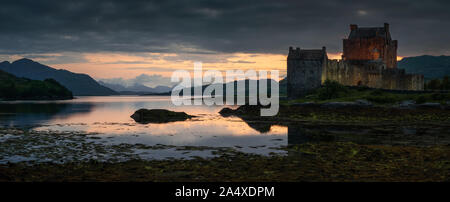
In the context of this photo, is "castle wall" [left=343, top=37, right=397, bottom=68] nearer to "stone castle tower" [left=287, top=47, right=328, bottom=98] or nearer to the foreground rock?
"stone castle tower" [left=287, top=47, right=328, bottom=98]

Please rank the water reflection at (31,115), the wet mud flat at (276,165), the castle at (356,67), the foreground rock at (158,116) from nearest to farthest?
the wet mud flat at (276,165) → the water reflection at (31,115) → the foreground rock at (158,116) → the castle at (356,67)

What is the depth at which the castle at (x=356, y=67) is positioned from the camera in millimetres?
73625

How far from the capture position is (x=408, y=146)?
68.4 feet

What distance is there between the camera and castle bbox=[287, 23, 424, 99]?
7362 centimetres

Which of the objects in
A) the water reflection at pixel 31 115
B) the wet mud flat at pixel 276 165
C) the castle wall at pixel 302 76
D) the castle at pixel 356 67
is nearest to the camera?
the wet mud flat at pixel 276 165

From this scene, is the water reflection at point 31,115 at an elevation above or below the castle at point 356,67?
below

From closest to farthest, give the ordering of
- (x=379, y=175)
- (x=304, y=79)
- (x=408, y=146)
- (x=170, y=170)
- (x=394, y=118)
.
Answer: (x=379, y=175)
(x=170, y=170)
(x=408, y=146)
(x=394, y=118)
(x=304, y=79)

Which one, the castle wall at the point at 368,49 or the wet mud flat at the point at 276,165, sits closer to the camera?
the wet mud flat at the point at 276,165

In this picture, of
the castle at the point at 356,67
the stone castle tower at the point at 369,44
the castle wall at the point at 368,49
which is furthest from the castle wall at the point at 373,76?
the stone castle tower at the point at 369,44

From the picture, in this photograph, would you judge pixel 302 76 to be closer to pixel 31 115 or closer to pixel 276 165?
pixel 31 115

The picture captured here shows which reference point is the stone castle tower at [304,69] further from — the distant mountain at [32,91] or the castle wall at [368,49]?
the distant mountain at [32,91]
